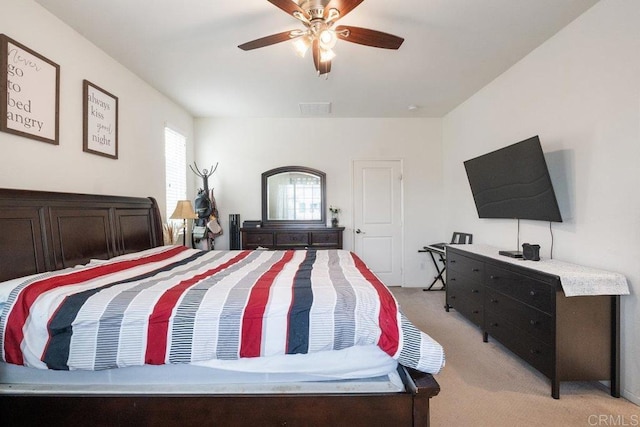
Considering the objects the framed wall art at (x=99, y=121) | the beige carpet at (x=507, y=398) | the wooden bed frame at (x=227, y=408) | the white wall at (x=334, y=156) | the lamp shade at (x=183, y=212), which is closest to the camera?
the wooden bed frame at (x=227, y=408)

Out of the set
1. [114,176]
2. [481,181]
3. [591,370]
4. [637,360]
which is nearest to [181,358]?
[114,176]

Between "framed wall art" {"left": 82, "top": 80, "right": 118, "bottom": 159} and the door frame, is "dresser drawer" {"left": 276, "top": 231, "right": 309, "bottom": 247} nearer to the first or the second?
the door frame

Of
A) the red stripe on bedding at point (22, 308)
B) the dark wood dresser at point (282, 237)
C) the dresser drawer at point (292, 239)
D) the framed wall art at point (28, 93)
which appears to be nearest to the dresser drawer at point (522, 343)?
the dark wood dresser at point (282, 237)

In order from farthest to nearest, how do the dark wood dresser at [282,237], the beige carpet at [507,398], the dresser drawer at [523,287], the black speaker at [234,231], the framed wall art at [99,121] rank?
the black speaker at [234,231], the dark wood dresser at [282,237], the framed wall art at [99,121], the dresser drawer at [523,287], the beige carpet at [507,398]

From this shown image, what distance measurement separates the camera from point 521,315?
2.37m

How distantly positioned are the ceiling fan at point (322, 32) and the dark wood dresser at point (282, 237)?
8.35 feet

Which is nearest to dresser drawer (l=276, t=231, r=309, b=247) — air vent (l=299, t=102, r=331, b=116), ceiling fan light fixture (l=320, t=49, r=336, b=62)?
air vent (l=299, t=102, r=331, b=116)

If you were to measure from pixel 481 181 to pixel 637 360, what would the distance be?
6.30 feet

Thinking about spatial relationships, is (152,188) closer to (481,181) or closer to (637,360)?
(481,181)

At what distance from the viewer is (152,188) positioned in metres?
3.57

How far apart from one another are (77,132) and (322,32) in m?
2.09

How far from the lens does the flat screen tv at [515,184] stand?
8.04ft

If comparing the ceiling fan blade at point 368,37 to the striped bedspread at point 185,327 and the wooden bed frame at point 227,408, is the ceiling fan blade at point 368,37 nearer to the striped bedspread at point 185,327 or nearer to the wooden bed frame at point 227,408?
the striped bedspread at point 185,327

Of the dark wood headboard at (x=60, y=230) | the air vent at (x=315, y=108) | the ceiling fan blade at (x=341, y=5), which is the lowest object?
the dark wood headboard at (x=60, y=230)
